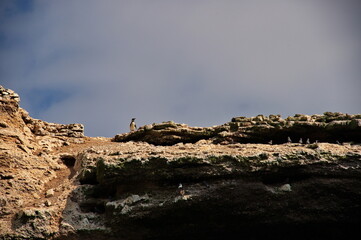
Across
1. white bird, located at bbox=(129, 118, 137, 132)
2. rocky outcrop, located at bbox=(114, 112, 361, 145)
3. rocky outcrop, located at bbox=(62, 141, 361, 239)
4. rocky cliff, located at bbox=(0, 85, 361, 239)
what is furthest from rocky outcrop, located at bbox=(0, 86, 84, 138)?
rocky outcrop, located at bbox=(62, 141, 361, 239)

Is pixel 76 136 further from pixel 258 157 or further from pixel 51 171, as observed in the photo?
pixel 258 157

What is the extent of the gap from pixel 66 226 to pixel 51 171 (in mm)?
5276

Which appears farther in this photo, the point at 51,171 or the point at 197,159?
the point at 51,171

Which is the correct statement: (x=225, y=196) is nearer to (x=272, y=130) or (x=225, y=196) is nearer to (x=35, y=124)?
(x=272, y=130)

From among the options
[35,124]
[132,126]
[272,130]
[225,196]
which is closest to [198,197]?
[225,196]

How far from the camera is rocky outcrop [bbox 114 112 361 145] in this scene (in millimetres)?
23703

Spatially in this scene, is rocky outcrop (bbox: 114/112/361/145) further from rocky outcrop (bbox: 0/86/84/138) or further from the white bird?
rocky outcrop (bbox: 0/86/84/138)

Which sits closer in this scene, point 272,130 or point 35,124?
point 272,130

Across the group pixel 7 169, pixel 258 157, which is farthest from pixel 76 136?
pixel 258 157

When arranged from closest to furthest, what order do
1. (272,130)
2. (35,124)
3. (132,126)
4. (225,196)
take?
(225,196), (272,130), (35,124), (132,126)

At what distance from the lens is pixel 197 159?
66.1ft

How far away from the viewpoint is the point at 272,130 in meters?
24.2

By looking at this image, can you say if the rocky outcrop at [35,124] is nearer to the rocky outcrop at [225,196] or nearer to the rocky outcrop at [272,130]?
the rocky outcrop at [272,130]

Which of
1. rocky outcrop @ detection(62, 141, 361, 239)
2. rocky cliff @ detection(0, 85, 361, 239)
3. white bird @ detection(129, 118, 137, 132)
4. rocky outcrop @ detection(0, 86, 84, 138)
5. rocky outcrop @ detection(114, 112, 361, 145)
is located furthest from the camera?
white bird @ detection(129, 118, 137, 132)
